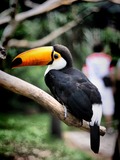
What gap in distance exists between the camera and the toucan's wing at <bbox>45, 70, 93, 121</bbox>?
63.1 inches

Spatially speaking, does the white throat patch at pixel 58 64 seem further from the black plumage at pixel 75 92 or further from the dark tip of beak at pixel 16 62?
the dark tip of beak at pixel 16 62

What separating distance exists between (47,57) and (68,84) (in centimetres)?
17

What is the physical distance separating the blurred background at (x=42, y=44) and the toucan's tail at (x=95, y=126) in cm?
11

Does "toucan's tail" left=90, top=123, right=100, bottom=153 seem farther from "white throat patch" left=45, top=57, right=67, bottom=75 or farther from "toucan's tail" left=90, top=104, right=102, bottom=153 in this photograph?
"white throat patch" left=45, top=57, right=67, bottom=75

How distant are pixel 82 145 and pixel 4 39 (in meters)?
0.69

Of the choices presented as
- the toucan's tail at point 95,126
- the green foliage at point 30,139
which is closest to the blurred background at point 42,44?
the green foliage at point 30,139

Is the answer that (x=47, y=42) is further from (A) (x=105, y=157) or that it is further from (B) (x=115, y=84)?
(A) (x=105, y=157)

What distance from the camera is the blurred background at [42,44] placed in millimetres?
1745

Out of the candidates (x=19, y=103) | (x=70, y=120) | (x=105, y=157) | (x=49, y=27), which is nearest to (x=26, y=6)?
(x=49, y=27)

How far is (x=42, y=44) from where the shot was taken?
1817 mm

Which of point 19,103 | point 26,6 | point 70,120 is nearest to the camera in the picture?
point 70,120

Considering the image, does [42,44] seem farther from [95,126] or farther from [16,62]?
[95,126]

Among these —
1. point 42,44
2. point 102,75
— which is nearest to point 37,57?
point 42,44

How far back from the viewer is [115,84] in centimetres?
190
